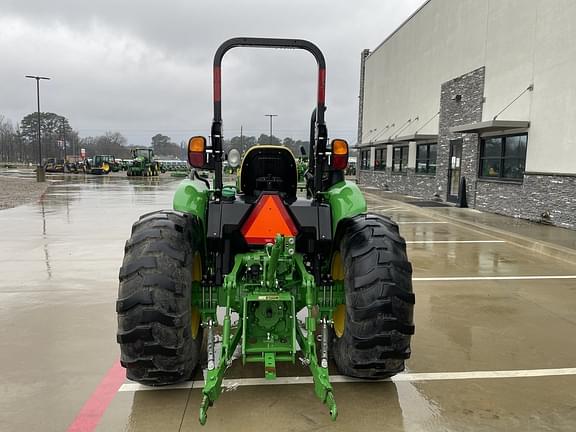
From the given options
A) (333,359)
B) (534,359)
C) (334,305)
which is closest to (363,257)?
(334,305)

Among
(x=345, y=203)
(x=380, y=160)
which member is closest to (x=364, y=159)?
→ (x=380, y=160)

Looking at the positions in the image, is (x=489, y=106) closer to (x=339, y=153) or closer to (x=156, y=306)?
(x=339, y=153)

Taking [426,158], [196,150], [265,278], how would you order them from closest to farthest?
1. [265,278]
2. [196,150]
3. [426,158]

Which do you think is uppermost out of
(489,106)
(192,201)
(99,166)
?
(489,106)

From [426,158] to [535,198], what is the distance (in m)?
8.81

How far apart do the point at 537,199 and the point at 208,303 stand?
11935mm

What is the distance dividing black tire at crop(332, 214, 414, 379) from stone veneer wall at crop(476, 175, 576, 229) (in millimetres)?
10105

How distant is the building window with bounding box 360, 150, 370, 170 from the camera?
107 ft

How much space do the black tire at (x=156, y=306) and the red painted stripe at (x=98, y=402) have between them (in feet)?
1.02

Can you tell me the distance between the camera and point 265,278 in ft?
11.5

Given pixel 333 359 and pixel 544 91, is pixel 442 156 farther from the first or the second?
pixel 333 359

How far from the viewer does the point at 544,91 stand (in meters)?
13.0

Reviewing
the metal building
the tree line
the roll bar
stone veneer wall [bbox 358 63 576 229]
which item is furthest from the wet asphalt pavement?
the tree line

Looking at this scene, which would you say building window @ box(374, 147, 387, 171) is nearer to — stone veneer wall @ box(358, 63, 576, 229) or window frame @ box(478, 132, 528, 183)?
stone veneer wall @ box(358, 63, 576, 229)
